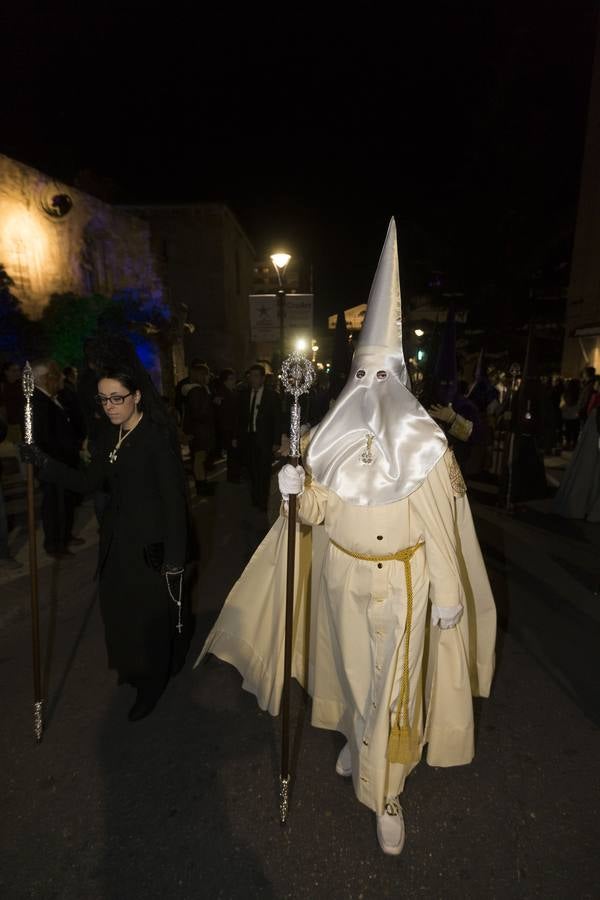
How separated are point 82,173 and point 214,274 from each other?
363 inches

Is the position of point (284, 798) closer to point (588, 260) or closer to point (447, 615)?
point (447, 615)

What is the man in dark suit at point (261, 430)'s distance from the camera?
24.0 feet

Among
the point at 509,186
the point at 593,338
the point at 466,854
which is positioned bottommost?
the point at 466,854

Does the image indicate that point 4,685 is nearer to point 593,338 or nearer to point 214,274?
point 593,338

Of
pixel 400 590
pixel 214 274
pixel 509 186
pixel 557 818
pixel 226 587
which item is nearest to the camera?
pixel 400 590

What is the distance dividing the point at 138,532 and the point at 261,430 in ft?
15.2

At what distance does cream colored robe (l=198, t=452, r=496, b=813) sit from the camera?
7.22 feet

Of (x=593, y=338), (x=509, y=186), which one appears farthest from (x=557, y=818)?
(x=509, y=186)

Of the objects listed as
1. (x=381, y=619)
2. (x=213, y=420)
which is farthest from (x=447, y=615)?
(x=213, y=420)

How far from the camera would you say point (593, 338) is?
1856 cm

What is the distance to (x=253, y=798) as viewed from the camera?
2529 millimetres

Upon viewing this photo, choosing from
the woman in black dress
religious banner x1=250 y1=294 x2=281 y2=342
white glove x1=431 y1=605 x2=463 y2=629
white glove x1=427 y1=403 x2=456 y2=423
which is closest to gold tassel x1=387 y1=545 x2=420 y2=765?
white glove x1=431 y1=605 x2=463 y2=629

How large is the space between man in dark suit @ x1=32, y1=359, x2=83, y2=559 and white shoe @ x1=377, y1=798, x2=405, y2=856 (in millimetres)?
4480

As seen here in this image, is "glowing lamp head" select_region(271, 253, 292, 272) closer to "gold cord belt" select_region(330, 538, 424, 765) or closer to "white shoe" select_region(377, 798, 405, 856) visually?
"gold cord belt" select_region(330, 538, 424, 765)
